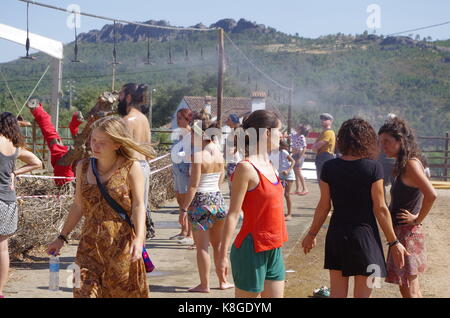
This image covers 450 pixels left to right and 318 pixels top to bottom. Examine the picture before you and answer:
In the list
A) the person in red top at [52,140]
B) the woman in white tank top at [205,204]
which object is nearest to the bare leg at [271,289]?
the woman in white tank top at [205,204]

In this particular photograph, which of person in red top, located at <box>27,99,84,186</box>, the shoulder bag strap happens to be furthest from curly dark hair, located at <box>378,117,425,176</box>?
person in red top, located at <box>27,99,84,186</box>

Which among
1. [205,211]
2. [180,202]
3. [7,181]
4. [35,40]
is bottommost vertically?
[180,202]

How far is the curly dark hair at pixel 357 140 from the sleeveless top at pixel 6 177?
2.85m

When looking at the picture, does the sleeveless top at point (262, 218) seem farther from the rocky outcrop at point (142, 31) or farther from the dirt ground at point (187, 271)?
the rocky outcrop at point (142, 31)

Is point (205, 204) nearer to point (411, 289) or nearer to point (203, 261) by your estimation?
point (203, 261)

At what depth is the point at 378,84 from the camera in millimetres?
84000

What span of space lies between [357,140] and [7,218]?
9.76 feet

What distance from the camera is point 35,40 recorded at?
14125mm

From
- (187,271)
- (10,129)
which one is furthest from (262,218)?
(187,271)

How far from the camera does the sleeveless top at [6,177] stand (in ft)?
18.3

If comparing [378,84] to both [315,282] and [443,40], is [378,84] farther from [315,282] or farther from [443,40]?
[315,282]
